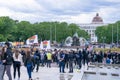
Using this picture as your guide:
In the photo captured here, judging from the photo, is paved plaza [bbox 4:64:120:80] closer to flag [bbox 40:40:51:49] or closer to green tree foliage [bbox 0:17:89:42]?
flag [bbox 40:40:51:49]

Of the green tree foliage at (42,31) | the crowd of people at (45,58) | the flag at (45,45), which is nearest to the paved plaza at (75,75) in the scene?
the crowd of people at (45,58)

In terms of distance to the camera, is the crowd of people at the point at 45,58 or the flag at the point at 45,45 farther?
the flag at the point at 45,45

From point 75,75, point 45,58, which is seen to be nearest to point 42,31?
point 45,58

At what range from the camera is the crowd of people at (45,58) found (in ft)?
56.3

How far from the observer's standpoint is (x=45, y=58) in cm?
3581

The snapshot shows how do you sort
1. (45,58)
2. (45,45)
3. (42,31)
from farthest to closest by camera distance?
(42,31) → (45,45) → (45,58)

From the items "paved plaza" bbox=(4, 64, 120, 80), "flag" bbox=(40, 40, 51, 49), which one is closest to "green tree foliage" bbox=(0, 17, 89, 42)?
"flag" bbox=(40, 40, 51, 49)

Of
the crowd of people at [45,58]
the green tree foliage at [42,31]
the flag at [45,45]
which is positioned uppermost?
the green tree foliage at [42,31]

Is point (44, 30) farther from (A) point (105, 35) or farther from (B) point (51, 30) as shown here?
(A) point (105, 35)

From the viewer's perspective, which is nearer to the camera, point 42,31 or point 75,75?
point 75,75

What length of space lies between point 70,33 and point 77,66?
136265mm

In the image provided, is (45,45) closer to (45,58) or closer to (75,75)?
(45,58)

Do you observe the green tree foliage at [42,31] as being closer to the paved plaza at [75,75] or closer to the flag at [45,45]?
the flag at [45,45]

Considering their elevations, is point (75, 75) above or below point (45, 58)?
below
